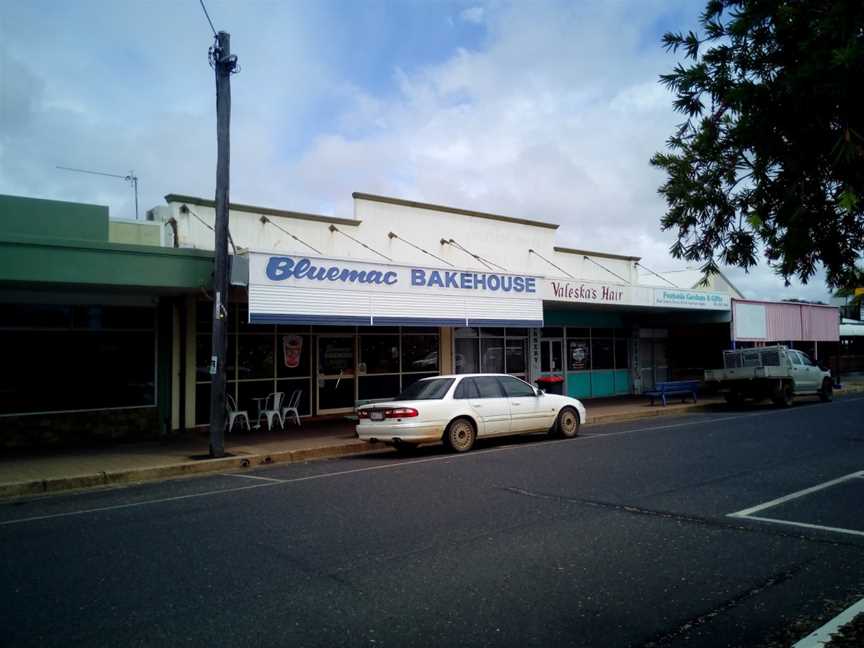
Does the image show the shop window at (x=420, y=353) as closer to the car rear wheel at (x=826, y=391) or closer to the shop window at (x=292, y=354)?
the shop window at (x=292, y=354)

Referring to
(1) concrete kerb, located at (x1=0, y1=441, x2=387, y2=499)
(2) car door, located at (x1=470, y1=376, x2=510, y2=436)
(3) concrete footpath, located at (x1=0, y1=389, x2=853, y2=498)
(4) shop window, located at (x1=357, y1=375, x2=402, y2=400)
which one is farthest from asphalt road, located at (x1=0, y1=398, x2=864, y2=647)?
(4) shop window, located at (x1=357, y1=375, x2=402, y2=400)

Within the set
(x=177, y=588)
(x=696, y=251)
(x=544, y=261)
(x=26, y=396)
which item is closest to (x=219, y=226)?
(x=26, y=396)

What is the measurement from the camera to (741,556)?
20.7 feet

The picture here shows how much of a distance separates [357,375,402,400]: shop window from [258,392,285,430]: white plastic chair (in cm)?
272

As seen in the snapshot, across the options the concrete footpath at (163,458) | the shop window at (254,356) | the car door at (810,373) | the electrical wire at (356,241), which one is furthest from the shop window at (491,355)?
the car door at (810,373)

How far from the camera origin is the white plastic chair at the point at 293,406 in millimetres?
17688

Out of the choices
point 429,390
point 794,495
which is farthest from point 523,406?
point 794,495

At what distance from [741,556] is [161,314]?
45.1ft

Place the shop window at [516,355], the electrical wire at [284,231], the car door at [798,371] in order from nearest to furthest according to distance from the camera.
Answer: the electrical wire at [284,231], the car door at [798,371], the shop window at [516,355]

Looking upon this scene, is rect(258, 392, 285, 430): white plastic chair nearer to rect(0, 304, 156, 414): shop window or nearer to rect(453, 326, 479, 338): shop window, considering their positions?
rect(0, 304, 156, 414): shop window

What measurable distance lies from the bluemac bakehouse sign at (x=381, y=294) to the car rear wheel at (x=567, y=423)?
12.8ft

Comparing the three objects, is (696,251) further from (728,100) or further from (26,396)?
(26,396)

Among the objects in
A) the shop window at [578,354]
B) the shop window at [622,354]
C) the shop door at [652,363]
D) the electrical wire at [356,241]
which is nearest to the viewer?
the electrical wire at [356,241]

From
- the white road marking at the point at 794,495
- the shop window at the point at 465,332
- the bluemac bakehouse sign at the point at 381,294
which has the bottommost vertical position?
the white road marking at the point at 794,495
